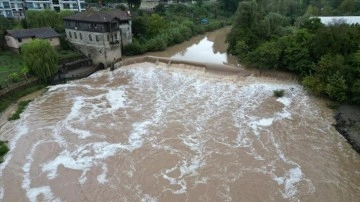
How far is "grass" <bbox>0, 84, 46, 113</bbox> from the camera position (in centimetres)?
2626

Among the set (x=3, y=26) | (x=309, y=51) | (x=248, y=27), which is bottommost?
(x=3, y=26)

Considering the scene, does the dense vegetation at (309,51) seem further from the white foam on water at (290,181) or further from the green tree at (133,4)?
the green tree at (133,4)

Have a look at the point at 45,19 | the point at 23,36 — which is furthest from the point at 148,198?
the point at 45,19

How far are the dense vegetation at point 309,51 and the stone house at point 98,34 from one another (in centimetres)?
1445

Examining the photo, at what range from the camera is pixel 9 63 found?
33.2 m

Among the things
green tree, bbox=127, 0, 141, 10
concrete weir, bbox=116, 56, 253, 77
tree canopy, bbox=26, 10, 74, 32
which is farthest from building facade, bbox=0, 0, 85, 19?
concrete weir, bbox=116, 56, 253, 77

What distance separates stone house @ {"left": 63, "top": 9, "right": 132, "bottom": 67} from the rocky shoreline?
2549cm

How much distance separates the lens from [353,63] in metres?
26.2

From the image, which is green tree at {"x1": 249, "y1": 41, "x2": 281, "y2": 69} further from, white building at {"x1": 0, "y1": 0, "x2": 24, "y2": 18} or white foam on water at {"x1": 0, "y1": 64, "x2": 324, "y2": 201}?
white building at {"x1": 0, "y1": 0, "x2": 24, "y2": 18}

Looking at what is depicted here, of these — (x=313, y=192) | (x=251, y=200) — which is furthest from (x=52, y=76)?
(x=313, y=192)

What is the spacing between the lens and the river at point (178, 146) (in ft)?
56.2

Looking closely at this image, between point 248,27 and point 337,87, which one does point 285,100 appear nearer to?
point 337,87

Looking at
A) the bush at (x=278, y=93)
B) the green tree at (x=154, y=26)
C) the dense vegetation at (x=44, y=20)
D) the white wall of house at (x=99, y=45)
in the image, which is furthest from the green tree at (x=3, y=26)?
the bush at (x=278, y=93)

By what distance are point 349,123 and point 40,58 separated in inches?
1142
